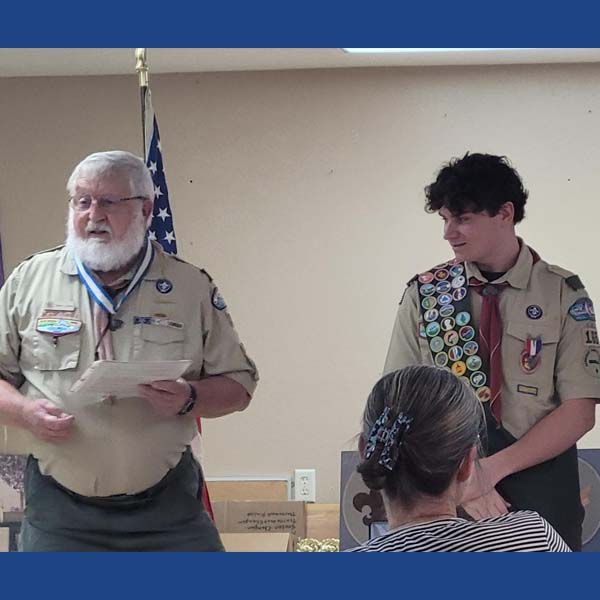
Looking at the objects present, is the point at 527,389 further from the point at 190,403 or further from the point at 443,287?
the point at 190,403

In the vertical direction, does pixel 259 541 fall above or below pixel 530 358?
below

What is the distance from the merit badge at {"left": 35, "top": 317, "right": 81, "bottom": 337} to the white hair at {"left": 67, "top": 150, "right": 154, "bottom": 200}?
0.29 meters

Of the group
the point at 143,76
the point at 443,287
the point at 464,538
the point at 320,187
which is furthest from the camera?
the point at 320,187

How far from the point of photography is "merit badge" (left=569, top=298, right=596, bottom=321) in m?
2.42

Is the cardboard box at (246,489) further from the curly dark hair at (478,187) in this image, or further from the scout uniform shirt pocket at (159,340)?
the curly dark hair at (478,187)

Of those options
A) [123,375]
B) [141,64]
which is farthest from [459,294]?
[141,64]

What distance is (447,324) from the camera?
7.84ft

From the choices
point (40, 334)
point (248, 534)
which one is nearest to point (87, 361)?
point (40, 334)

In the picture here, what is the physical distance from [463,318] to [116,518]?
90cm

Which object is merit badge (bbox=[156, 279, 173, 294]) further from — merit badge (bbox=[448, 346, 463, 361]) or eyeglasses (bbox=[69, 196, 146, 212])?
merit badge (bbox=[448, 346, 463, 361])

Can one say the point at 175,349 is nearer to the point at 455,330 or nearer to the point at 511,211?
the point at 455,330

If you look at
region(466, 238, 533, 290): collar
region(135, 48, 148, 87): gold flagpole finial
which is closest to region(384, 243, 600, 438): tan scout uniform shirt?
region(466, 238, 533, 290): collar

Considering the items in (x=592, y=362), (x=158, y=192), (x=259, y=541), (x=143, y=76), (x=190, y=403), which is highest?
(x=143, y=76)

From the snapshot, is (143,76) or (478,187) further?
(143,76)
